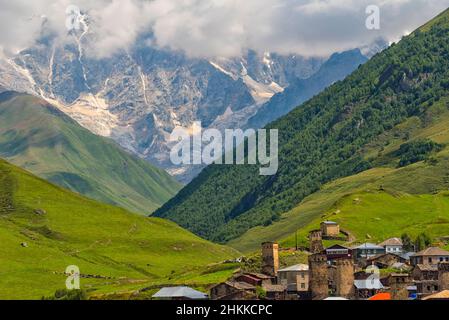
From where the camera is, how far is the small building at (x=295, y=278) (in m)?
181

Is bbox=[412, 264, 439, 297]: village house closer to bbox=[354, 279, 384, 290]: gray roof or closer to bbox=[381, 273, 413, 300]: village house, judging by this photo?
bbox=[381, 273, 413, 300]: village house

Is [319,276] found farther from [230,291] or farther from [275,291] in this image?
[275,291]

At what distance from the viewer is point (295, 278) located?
18462 centimetres

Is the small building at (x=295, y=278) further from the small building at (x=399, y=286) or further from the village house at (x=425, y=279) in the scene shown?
the village house at (x=425, y=279)

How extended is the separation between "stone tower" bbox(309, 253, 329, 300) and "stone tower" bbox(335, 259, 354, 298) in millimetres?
2137

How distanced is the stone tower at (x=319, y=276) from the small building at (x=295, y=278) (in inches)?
646

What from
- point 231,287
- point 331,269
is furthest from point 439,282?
point 231,287

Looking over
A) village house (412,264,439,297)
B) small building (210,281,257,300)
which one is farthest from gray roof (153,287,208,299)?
village house (412,264,439,297)

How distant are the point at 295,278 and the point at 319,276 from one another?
907 inches

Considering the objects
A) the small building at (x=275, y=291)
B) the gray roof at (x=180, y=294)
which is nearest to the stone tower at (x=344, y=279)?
the small building at (x=275, y=291)
